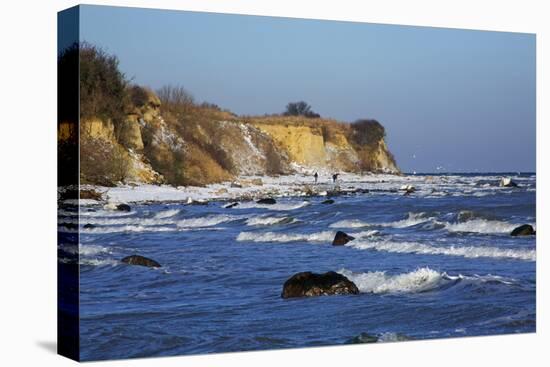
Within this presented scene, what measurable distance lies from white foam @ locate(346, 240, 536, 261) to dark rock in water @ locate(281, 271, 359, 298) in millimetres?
513

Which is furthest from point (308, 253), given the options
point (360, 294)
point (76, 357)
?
point (76, 357)

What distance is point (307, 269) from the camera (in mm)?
14500

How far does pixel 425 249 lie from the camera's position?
15.3 meters

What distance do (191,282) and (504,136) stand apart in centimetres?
457

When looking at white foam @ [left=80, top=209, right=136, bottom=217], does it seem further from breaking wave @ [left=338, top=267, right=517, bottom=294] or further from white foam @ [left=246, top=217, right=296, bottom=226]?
breaking wave @ [left=338, top=267, right=517, bottom=294]

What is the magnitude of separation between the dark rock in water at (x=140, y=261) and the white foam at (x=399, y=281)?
2.22 m

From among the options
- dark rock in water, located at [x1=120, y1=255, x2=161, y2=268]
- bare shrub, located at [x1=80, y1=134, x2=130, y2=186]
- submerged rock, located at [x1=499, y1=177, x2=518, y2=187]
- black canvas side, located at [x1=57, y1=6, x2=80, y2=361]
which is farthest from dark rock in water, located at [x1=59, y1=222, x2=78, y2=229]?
submerged rock, located at [x1=499, y1=177, x2=518, y2=187]

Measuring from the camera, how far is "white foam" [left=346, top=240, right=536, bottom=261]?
593 inches

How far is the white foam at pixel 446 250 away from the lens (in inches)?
593

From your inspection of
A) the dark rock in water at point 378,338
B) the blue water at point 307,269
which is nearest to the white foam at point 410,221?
the blue water at point 307,269

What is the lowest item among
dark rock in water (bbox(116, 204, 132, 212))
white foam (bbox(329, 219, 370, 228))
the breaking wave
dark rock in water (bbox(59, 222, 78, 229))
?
the breaking wave

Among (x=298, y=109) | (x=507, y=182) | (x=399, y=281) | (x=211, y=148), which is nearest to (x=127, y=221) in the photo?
(x=211, y=148)
